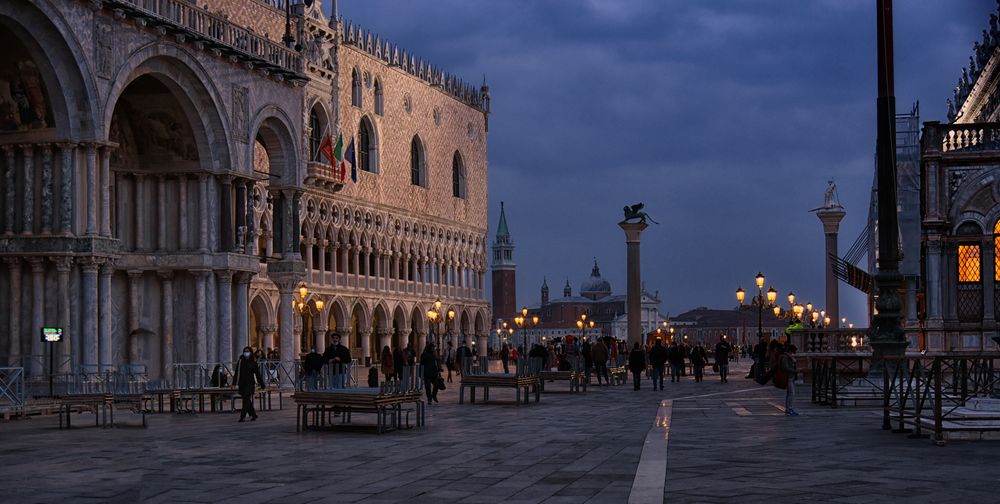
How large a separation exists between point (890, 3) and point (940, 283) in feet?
47.4

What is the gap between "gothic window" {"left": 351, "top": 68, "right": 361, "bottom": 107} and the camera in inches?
2279

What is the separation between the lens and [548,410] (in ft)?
68.0

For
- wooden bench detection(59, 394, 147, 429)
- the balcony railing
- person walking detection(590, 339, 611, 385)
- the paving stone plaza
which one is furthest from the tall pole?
person walking detection(590, 339, 611, 385)

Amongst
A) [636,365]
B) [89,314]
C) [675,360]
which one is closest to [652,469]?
[89,314]

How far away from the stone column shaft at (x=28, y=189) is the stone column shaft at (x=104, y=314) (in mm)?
1454

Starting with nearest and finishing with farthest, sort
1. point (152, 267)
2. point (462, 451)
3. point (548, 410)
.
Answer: point (462, 451)
point (548, 410)
point (152, 267)

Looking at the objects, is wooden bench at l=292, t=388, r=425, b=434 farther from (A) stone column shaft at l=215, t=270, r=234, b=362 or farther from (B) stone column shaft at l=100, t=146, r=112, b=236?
(A) stone column shaft at l=215, t=270, r=234, b=362

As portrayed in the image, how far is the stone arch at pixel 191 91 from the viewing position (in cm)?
2389

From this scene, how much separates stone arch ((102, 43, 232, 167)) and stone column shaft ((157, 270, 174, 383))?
2.45 m

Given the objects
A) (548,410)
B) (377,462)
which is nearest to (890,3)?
(548,410)

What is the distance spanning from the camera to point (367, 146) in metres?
59.9

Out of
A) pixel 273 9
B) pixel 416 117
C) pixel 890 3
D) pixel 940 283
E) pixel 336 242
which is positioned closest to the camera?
pixel 890 3

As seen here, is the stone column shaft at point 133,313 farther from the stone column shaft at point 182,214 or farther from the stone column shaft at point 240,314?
the stone column shaft at point 240,314

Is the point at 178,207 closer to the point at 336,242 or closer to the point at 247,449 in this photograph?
the point at 247,449
